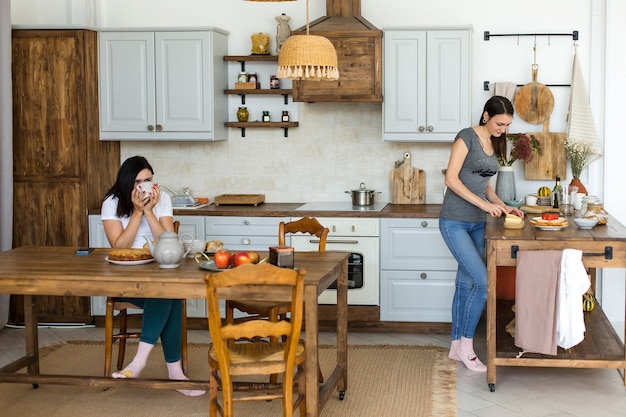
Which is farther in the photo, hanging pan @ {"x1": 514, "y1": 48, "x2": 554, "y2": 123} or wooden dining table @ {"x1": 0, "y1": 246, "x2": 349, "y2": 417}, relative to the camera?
hanging pan @ {"x1": 514, "y1": 48, "x2": 554, "y2": 123}

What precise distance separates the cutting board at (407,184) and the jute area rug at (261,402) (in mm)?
1322

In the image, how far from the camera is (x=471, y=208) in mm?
5250

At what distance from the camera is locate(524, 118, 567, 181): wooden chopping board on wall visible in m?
6.35

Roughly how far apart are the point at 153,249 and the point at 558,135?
3446mm

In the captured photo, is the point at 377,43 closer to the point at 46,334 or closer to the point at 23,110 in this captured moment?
the point at 23,110

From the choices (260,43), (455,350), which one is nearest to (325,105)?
(260,43)

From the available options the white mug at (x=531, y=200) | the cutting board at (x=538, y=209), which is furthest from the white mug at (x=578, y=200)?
the white mug at (x=531, y=200)

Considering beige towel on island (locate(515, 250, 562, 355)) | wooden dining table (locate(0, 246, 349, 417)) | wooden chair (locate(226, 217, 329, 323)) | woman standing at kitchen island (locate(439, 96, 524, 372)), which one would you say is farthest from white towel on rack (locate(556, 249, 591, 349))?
wooden chair (locate(226, 217, 329, 323))

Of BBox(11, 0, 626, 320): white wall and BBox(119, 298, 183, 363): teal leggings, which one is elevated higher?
BBox(11, 0, 626, 320): white wall

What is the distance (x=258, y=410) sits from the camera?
14.8 ft

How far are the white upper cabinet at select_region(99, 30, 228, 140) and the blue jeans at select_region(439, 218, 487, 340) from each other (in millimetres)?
2083

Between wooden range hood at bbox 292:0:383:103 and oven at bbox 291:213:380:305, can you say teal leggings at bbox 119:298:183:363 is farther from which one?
wooden range hood at bbox 292:0:383:103

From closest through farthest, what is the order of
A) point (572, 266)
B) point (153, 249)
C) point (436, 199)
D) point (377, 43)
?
point (153, 249) < point (572, 266) < point (377, 43) < point (436, 199)

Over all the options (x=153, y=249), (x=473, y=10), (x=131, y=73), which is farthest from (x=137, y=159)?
(x=473, y=10)
